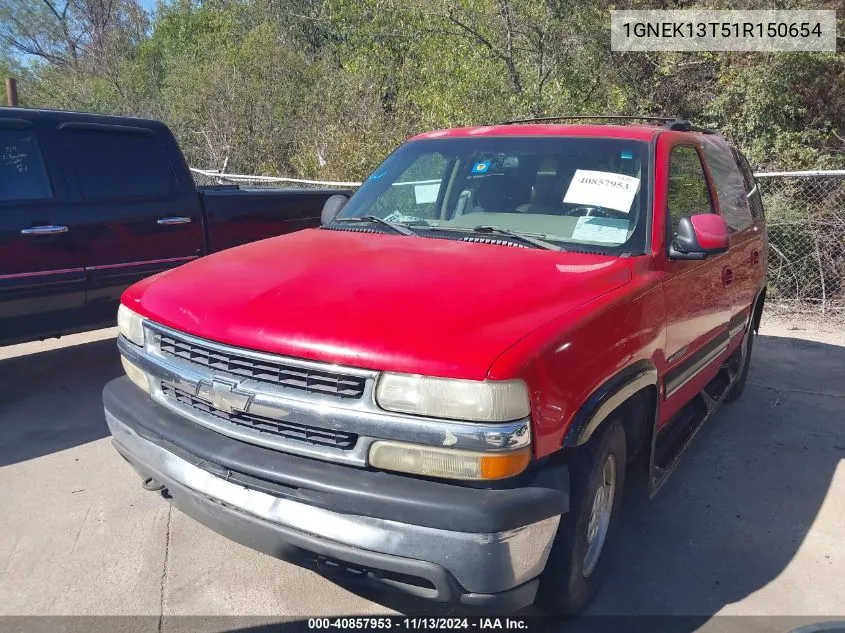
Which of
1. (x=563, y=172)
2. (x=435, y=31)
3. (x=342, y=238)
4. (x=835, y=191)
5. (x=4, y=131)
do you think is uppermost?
(x=435, y=31)

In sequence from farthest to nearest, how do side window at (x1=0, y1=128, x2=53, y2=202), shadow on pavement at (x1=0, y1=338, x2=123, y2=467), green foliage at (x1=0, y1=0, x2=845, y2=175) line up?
green foliage at (x1=0, y1=0, x2=845, y2=175) → side window at (x1=0, y1=128, x2=53, y2=202) → shadow on pavement at (x1=0, y1=338, x2=123, y2=467)

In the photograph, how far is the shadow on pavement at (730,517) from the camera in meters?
3.00

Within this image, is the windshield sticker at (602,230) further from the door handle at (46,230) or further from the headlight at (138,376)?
the door handle at (46,230)

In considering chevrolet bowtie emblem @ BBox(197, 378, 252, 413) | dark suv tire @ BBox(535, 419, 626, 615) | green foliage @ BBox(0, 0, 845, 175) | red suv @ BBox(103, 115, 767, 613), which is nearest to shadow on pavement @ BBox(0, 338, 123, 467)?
red suv @ BBox(103, 115, 767, 613)

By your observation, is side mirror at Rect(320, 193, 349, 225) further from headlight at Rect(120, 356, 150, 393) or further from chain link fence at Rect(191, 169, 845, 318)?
chain link fence at Rect(191, 169, 845, 318)

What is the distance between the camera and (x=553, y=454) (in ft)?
7.86

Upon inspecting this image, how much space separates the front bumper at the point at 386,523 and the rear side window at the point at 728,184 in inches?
107

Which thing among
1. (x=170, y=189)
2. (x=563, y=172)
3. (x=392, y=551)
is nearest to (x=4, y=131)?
(x=170, y=189)

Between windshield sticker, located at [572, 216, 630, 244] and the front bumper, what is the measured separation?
4.30ft

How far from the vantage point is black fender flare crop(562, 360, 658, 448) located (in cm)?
239

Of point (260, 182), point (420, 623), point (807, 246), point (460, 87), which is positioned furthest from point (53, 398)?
point (460, 87)

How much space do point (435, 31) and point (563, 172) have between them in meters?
10.1

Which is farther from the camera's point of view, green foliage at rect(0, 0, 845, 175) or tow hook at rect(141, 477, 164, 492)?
green foliage at rect(0, 0, 845, 175)

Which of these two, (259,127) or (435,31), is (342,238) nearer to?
(435,31)
